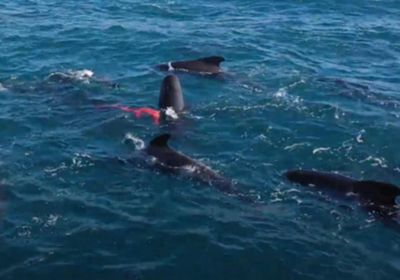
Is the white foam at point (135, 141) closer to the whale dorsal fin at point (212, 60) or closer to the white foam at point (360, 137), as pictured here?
the whale dorsal fin at point (212, 60)

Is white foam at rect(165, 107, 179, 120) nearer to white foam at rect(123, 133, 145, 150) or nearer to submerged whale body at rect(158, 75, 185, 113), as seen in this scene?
submerged whale body at rect(158, 75, 185, 113)

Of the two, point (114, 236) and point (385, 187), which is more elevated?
point (385, 187)

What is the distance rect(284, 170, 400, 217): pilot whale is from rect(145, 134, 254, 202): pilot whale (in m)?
1.74

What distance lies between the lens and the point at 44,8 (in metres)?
33.8

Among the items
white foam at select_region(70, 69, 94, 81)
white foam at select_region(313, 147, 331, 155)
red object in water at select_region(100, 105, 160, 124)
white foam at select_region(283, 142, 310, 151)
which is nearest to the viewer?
white foam at select_region(313, 147, 331, 155)

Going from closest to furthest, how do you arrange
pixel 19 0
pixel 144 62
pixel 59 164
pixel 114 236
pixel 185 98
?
pixel 114 236, pixel 59 164, pixel 185 98, pixel 144 62, pixel 19 0

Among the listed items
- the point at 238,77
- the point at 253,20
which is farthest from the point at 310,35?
the point at 238,77

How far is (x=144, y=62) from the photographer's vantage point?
25703mm

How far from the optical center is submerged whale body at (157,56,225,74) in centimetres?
2394

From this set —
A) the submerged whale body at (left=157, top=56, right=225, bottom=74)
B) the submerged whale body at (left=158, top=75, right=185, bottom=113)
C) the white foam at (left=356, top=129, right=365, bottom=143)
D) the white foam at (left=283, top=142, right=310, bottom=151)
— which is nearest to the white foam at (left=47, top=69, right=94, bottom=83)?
the submerged whale body at (left=157, top=56, right=225, bottom=74)

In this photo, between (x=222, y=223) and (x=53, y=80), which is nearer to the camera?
(x=222, y=223)

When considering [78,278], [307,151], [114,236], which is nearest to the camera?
[78,278]

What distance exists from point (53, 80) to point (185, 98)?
516 cm

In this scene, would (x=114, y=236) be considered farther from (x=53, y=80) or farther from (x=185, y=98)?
(x=53, y=80)
